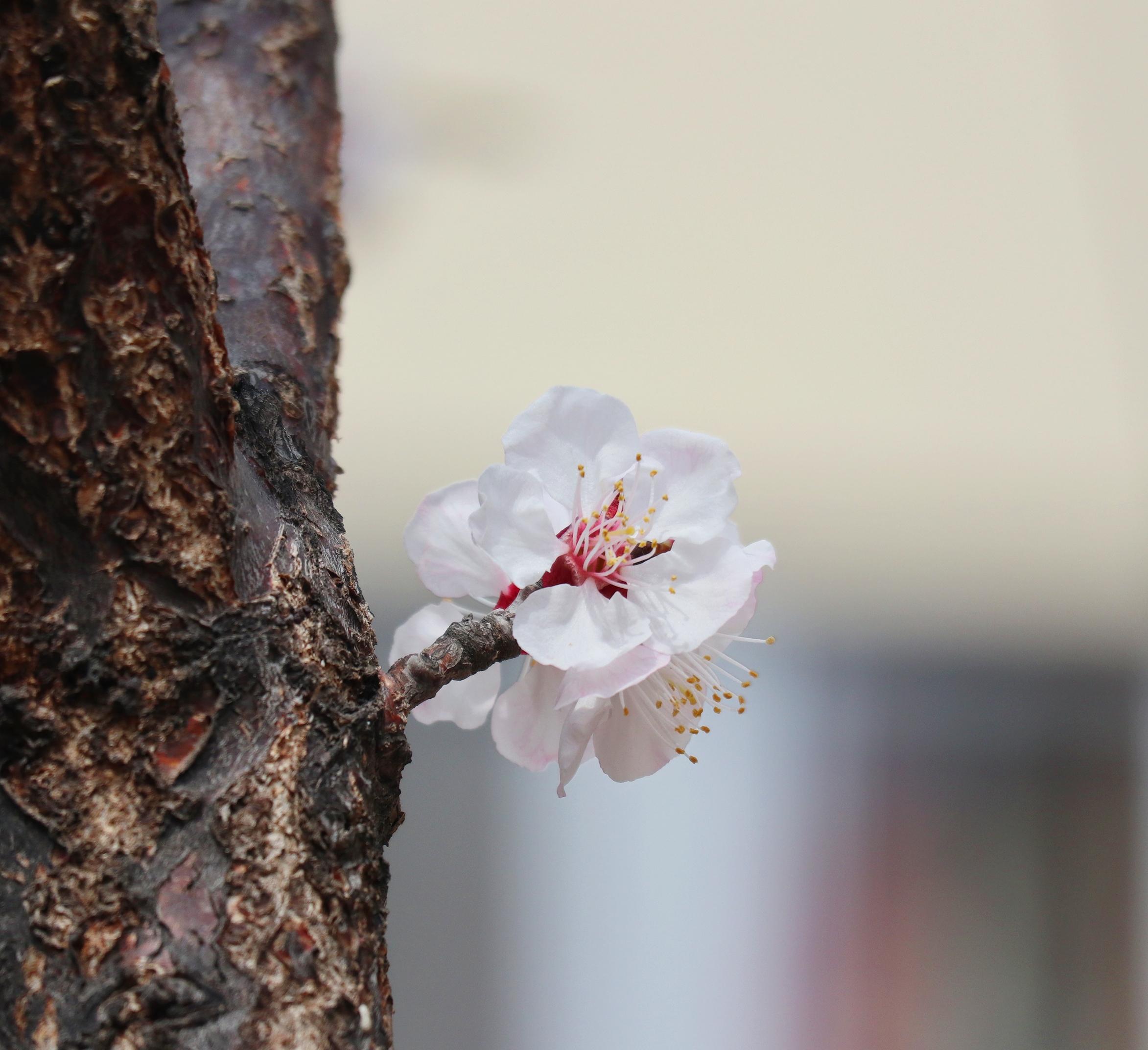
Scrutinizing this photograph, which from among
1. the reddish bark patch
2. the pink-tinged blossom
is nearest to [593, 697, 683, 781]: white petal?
the pink-tinged blossom

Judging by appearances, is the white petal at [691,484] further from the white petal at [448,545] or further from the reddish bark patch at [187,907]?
the reddish bark patch at [187,907]

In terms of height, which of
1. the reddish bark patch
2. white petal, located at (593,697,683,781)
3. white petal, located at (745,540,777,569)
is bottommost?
the reddish bark patch

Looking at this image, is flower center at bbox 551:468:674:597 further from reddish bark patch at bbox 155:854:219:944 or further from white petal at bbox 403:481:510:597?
reddish bark patch at bbox 155:854:219:944

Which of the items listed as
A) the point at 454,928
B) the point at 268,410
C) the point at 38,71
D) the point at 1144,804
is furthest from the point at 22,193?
the point at 1144,804

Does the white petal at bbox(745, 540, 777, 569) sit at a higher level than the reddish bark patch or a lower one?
higher

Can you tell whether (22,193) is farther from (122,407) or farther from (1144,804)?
(1144,804)

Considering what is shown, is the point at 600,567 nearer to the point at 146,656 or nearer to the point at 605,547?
the point at 605,547

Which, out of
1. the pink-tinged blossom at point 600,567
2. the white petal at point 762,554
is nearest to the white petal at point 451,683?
the pink-tinged blossom at point 600,567
